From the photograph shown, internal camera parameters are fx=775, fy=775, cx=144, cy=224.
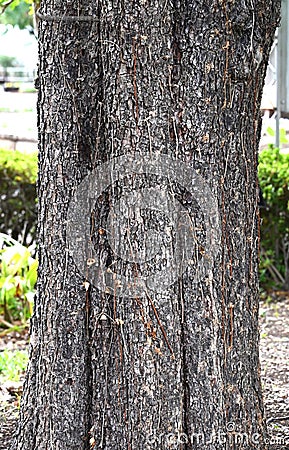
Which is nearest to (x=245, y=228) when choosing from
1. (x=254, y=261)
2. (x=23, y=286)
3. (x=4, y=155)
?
(x=254, y=261)

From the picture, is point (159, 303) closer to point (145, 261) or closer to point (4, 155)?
point (145, 261)

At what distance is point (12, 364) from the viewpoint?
5.27 m

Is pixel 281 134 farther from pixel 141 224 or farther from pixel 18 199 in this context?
pixel 141 224

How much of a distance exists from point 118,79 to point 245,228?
2.34 ft

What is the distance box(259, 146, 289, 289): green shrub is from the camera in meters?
7.17

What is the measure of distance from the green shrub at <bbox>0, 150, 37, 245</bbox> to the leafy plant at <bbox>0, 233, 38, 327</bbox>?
84cm

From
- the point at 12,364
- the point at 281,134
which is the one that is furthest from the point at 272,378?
the point at 281,134

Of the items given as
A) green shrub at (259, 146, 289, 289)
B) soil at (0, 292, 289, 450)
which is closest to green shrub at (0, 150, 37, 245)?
soil at (0, 292, 289, 450)

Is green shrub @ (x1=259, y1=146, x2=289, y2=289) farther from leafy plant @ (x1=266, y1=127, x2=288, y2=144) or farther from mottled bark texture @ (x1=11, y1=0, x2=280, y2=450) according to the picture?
mottled bark texture @ (x1=11, y1=0, x2=280, y2=450)

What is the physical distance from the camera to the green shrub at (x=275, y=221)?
7168 millimetres

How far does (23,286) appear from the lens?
6.20m

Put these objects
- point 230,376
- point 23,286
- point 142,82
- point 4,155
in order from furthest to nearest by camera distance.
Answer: point 4,155 < point 23,286 < point 230,376 < point 142,82

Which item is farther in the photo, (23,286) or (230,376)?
(23,286)

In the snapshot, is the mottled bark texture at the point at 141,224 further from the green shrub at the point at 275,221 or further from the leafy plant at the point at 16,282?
the green shrub at the point at 275,221
